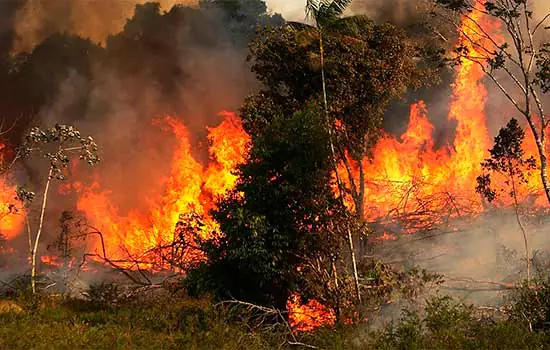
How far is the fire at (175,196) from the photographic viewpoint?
1233 inches

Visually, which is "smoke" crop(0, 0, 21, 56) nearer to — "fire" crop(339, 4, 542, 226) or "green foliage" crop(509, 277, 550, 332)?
"fire" crop(339, 4, 542, 226)

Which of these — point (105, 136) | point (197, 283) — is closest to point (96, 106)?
point (105, 136)

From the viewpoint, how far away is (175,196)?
104 feet

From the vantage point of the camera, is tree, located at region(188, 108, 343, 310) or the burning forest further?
the burning forest

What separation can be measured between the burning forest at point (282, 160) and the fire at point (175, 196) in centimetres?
15

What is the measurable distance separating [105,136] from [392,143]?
21007mm

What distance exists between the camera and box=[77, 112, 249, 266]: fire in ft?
103

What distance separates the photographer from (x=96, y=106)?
37.5 metres

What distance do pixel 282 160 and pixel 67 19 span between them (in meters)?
33.9

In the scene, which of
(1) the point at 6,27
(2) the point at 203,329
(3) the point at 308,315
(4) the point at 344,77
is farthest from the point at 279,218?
(1) the point at 6,27

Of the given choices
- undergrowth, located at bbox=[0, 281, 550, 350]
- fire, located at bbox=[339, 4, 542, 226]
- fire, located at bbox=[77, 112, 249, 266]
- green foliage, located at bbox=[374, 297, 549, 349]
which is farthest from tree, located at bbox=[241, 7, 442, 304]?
green foliage, located at bbox=[374, 297, 549, 349]

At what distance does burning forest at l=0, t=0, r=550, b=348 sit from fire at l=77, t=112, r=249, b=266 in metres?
0.15

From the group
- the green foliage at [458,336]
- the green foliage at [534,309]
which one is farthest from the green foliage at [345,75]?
the green foliage at [458,336]

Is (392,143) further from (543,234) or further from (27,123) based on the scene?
(27,123)
